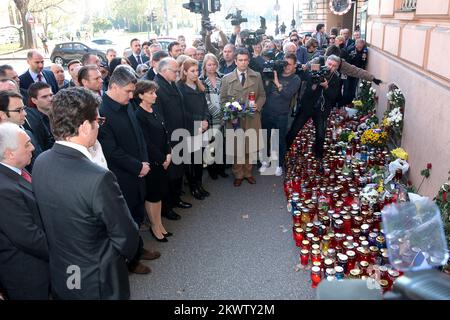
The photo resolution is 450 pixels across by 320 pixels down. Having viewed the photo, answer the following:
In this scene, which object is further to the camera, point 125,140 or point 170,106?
point 170,106

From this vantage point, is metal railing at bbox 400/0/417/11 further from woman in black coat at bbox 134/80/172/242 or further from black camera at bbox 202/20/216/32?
woman in black coat at bbox 134/80/172/242

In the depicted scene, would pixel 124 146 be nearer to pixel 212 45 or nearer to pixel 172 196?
pixel 172 196

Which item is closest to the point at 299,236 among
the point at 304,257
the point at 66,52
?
the point at 304,257

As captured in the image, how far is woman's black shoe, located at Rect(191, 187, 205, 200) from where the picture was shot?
6052 mm

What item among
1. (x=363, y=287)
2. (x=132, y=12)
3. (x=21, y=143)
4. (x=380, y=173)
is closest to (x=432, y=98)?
(x=380, y=173)

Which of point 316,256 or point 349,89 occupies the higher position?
point 349,89

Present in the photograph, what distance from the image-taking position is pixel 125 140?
3979 millimetres

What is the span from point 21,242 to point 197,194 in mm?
3584

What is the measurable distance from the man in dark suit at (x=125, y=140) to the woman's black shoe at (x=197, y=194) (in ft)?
5.84

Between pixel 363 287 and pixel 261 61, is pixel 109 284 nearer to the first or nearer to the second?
pixel 363 287

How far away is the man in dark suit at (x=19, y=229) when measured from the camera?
257 cm

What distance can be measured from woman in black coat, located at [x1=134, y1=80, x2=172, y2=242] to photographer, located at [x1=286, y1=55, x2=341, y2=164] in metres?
2.95

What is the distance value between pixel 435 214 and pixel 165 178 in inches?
A: 133

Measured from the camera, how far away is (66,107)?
243cm
